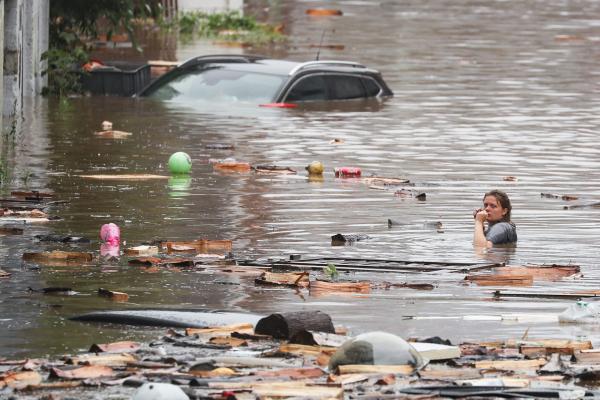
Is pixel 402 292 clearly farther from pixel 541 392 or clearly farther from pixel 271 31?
pixel 271 31

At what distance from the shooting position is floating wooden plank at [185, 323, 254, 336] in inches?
425

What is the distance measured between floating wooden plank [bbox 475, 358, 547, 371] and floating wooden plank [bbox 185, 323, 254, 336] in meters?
1.53

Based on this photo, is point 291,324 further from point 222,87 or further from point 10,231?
point 222,87

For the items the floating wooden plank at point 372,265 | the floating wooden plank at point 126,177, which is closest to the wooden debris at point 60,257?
the floating wooden plank at point 372,265

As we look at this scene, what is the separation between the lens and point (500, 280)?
43.4 ft

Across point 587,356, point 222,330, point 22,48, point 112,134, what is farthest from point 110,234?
point 22,48

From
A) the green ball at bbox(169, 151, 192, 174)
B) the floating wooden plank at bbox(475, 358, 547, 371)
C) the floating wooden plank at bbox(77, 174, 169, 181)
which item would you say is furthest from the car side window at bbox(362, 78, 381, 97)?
the floating wooden plank at bbox(475, 358, 547, 371)

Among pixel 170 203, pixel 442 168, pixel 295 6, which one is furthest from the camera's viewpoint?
pixel 295 6

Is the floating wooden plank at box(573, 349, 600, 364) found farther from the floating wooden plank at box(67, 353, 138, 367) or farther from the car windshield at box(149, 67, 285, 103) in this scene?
the car windshield at box(149, 67, 285, 103)

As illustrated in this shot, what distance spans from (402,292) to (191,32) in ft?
113

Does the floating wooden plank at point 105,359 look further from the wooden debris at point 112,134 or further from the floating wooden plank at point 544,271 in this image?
the wooden debris at point 112,134

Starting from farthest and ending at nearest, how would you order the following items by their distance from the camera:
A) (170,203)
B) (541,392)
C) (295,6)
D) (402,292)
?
(295,6) < (170,203) < (402,292) < (541,392)

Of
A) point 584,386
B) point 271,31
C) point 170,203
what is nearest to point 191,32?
point 271,31

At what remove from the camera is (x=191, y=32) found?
153 ft
